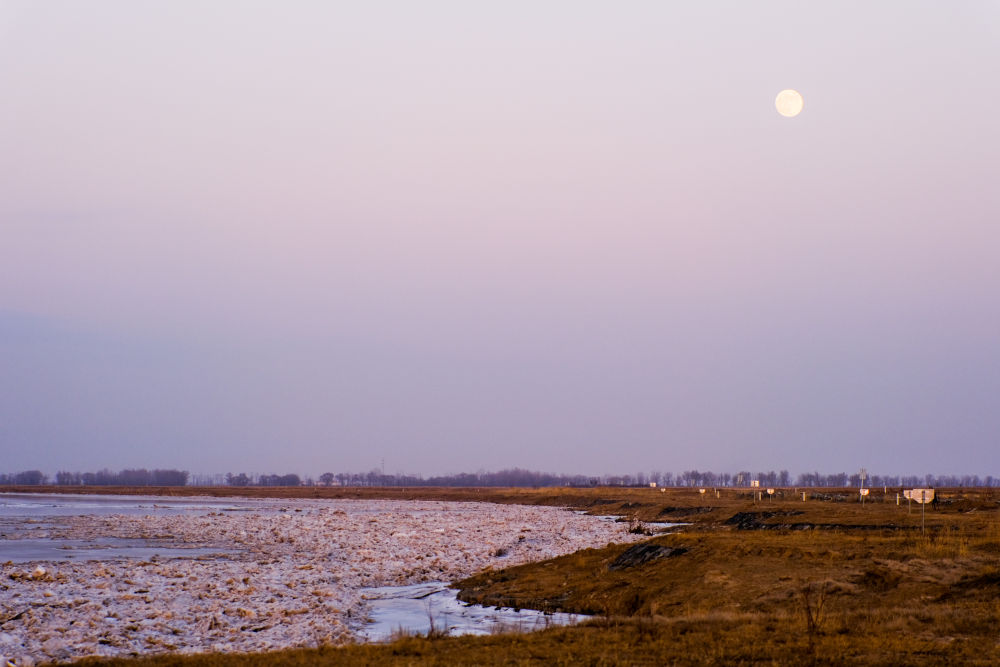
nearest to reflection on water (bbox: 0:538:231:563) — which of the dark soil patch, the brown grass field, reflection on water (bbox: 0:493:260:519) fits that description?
the brown grass field

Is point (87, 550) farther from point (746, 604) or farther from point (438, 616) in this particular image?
point (746, 604)

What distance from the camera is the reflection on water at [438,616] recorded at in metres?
23.3

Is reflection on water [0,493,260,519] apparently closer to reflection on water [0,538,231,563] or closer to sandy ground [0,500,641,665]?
sandy ground [0,500,641,665]

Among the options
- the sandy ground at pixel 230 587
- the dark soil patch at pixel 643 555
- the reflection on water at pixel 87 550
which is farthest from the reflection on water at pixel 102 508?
the dark soil patch at pixel 643 555

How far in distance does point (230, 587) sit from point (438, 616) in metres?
7.53

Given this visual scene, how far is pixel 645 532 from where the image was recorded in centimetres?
5794

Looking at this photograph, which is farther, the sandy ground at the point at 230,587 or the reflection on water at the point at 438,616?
the reflection on water at the point at 438,616

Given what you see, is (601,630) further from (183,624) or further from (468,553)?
(468,553)

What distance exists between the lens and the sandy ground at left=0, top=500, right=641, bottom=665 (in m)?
21.1

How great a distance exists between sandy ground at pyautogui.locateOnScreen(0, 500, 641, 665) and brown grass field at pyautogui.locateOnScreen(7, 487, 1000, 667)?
3.14 meters

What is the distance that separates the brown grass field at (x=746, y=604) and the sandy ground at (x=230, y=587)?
10.3ft

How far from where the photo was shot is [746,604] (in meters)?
24.5

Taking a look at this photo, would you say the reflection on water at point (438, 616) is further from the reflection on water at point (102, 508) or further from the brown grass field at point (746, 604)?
the reflection on water at point (102, 508)

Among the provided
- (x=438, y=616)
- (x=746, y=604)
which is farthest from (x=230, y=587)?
(x=746, y=604)
